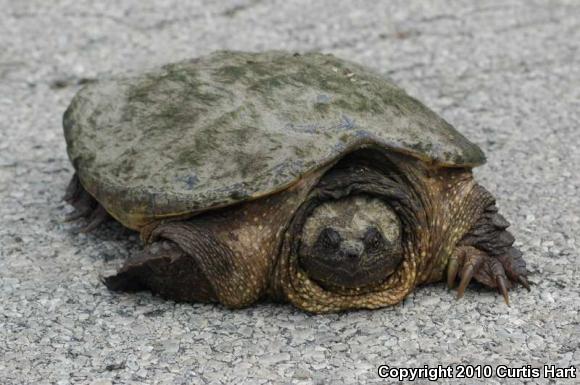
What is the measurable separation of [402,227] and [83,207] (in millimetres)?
1359

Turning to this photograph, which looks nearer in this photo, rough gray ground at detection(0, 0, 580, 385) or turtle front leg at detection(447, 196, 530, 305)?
rough gray ground at detection(0, 0, 580, 385)

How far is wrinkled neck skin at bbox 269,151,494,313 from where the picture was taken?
3010 millimetres

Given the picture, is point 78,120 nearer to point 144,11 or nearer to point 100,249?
point 100,249

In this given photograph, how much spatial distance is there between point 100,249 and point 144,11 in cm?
279

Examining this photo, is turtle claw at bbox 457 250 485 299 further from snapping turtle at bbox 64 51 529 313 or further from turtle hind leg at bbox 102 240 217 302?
turtle hind leg at bbox 102 240 217 302

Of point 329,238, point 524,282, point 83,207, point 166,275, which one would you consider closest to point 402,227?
point 329,238

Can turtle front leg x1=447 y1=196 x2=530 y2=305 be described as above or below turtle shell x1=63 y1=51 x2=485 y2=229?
below

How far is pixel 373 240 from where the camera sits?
2906 mm

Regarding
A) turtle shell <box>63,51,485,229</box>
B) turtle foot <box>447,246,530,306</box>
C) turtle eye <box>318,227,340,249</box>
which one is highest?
turtle shell <box>63,51,485,229</box>

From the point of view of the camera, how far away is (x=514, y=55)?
17.7 ft

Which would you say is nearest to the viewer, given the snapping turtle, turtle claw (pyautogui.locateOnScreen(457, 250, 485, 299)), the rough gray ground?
the rough gray ground

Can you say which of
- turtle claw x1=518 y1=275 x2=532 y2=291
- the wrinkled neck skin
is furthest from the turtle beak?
turtle claw x1=518 y1=275 x2=532 y2=291

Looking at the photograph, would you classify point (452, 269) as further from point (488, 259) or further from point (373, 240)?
point (373, 240)

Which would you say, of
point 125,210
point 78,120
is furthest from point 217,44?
point 125,210
